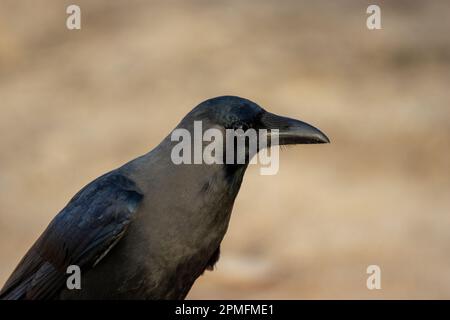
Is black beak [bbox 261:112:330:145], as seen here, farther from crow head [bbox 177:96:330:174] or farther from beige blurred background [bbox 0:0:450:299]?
beige blurred background [bbox 0:0:450:299]

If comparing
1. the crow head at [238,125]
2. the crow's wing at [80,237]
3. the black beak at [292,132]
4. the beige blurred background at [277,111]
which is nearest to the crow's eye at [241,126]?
the crow head at [238,125]

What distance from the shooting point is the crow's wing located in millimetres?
4930

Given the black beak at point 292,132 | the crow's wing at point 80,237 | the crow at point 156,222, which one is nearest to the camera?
the crow at point 156,222

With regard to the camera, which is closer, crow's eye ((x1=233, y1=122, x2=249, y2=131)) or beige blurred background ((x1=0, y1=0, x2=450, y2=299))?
crow's eye ((x1=233, y1=122, x2=249, y2=131))

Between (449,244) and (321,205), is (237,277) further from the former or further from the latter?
(449,244)

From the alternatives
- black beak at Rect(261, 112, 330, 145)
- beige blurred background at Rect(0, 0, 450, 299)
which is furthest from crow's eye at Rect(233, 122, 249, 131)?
beige blurred background at Rect(0, 0, 450, 299)

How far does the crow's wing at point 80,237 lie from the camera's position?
194 inches

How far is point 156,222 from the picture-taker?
191 inches

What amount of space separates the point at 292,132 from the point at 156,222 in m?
0.86

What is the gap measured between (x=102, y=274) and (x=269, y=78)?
9.90m

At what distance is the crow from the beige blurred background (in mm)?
5945

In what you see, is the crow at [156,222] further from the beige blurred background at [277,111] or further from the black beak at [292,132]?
the beige blurred background at [277,111]

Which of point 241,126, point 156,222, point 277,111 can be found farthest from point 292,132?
point 277,111

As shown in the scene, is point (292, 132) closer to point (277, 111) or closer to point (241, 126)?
point (241, 126)
